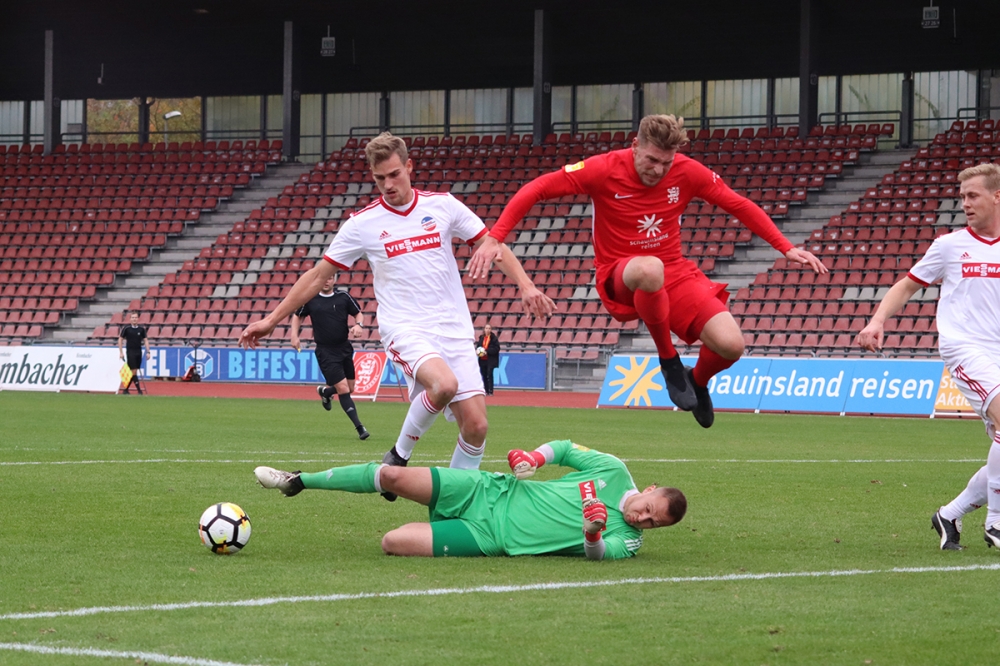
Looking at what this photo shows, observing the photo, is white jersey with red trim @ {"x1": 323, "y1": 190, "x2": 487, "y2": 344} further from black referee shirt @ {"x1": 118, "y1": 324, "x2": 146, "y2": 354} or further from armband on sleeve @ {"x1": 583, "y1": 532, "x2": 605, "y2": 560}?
black referee shirt @ {"x1": 118, "y1": 324, "x2": 146, "y2": 354}

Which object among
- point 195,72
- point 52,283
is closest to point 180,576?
point 52,283

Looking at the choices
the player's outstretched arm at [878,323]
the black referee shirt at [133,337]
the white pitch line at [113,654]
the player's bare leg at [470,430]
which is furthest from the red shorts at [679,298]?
the black referee shirt at [133,337]

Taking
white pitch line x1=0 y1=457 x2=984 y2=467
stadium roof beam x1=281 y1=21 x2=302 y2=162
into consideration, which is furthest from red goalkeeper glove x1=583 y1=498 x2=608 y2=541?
stadium roof beam x1=281 y1=21 x2=302 y2=162

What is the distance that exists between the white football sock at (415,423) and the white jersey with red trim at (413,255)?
484 millimetres

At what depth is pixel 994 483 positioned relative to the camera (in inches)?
303

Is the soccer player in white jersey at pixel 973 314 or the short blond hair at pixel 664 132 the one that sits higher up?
the short blond hair at pixel 664 132

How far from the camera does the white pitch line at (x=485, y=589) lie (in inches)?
225

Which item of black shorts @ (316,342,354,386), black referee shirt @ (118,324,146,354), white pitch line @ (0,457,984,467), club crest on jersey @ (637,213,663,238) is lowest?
black referee shirt @ (118,324,146,354)

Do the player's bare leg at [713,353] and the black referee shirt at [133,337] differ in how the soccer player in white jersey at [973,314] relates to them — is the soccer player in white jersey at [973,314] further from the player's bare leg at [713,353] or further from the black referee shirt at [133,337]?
the black referee shirt at [133,337]

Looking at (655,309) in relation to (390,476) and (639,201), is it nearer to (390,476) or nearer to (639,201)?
(639,201)

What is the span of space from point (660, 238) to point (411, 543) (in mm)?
2693

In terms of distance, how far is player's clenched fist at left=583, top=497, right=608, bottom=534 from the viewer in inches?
275

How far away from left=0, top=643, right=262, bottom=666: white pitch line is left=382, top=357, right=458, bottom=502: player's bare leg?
12.2 feet

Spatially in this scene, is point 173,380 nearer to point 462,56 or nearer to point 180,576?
point 462,56
